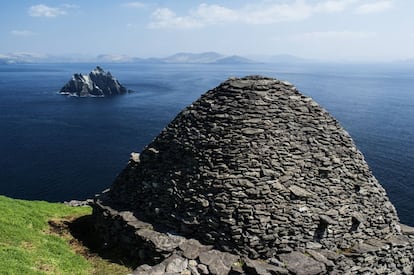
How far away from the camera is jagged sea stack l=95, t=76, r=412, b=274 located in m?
18.4

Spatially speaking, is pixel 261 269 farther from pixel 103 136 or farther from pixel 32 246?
pixel 103 136

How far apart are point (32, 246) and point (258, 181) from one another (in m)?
11.4

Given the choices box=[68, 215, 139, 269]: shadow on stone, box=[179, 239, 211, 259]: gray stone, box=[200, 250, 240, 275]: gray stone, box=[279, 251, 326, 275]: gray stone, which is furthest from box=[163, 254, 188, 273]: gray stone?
box=[279, 251, 326, 275]: gray stone

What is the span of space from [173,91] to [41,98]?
196 feet

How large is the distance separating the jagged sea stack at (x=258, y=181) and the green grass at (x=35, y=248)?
3.19 m

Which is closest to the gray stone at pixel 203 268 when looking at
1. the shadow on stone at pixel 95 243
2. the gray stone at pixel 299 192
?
the shadow on stone at pixel 95 243

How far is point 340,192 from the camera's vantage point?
66.9 ft

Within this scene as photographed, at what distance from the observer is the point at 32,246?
18.3 meters

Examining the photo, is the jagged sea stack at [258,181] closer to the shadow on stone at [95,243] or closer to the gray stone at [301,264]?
the gray stone at [301,264]

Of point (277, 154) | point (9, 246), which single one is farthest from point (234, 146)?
→ point (9, 246)

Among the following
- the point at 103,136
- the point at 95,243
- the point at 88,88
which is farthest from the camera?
the point at 88,88

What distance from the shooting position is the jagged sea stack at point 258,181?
18406mm

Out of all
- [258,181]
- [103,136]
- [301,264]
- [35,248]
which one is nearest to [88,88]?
[103,136]

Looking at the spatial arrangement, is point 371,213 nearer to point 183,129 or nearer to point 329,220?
point 329,220
